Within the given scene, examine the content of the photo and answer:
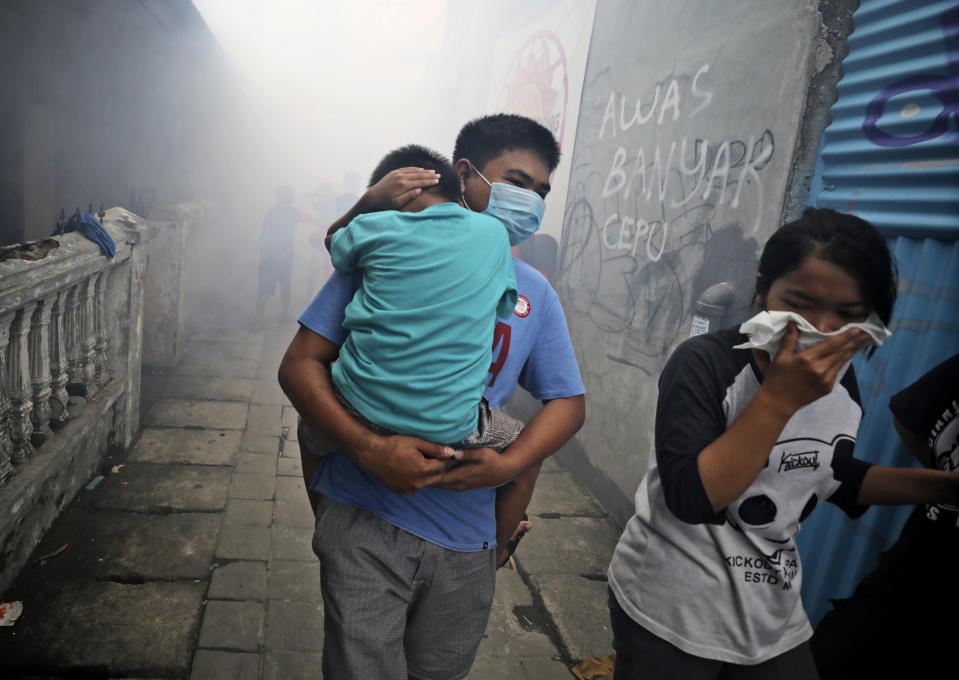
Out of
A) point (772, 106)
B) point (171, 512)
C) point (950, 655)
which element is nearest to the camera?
point (950, 655)

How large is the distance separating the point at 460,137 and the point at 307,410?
3.79 feet

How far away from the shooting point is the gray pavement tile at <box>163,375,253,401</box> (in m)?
5.91

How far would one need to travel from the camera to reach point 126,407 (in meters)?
4.52

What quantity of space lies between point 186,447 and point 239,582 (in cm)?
190

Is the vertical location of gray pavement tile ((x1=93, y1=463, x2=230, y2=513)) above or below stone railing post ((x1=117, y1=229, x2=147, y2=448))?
below

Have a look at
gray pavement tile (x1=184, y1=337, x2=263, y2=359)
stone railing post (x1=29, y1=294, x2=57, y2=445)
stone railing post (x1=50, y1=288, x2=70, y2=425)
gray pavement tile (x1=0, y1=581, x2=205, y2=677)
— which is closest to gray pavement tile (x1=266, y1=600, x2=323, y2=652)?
gray pavement tile (x1=0, y1=581, x2=205, y2=677)

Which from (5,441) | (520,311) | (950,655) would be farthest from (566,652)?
(5,441)

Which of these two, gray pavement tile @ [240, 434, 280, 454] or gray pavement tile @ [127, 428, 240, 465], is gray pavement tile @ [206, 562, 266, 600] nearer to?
gray pavement tile @ [127, 428, 240, 465]

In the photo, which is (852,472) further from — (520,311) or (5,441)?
(5,441)

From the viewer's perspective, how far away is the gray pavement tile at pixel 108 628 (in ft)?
8.18

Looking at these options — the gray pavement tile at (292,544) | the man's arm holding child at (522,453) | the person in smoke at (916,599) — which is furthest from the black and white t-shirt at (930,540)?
the gray pavement tile at (292,544)

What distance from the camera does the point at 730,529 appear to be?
4.59 ft

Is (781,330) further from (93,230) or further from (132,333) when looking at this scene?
(132,333)

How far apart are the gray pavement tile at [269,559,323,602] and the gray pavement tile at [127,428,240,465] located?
150 cm
